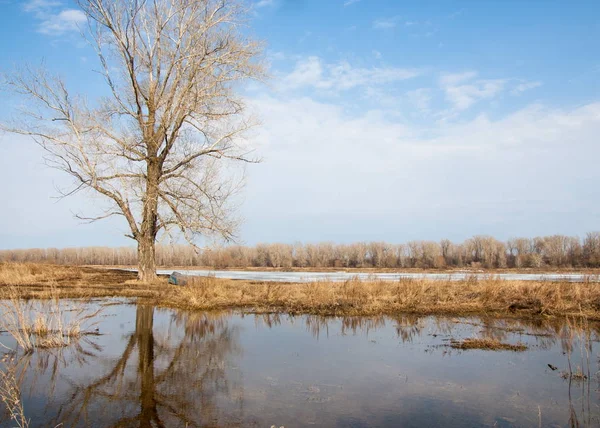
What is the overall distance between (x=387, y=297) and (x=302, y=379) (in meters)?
7.49

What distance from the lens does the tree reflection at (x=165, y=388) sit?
4125 mm

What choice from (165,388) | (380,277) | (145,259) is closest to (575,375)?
(165,388)

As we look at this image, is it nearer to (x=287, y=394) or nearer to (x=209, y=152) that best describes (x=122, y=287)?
(x=209, y=152)

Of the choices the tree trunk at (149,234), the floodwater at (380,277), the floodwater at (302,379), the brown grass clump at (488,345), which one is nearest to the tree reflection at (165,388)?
the floodwater at (302,379)

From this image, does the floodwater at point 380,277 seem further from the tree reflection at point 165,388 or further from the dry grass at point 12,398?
the dry grass at point 12,398

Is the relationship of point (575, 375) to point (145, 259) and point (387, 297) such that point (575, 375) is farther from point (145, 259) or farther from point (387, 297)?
point (145, 259)

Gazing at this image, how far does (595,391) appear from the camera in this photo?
5137 millimetres

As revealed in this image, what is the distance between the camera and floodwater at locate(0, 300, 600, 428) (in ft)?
14.0

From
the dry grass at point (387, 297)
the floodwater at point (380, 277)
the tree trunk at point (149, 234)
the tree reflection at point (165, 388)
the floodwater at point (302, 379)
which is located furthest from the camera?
the tree trunk at point (149, 234)

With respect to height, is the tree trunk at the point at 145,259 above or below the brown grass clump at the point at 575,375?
above

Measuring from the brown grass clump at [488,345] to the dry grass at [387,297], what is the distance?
364 centimetres

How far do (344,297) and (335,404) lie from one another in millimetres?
8246

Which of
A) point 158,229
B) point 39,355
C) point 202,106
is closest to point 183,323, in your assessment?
point 39,355

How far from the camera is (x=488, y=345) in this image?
766 cm
